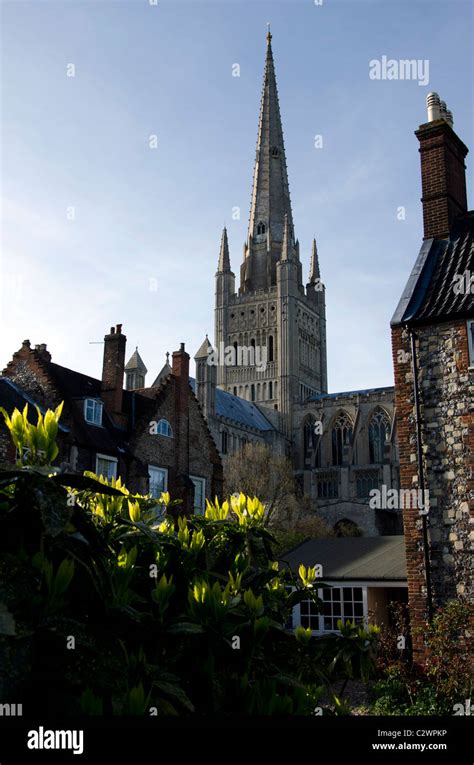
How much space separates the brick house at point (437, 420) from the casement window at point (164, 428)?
13.9m

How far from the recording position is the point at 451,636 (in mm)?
14930

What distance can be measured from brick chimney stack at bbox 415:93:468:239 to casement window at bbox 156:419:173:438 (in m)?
14.1

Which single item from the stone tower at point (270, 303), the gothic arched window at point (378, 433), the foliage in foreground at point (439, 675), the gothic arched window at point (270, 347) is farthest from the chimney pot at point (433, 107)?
the gothic arched window at point (270, 347)

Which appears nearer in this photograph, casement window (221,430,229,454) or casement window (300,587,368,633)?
casement window (300,587,368,633)

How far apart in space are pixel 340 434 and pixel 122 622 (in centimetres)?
9542

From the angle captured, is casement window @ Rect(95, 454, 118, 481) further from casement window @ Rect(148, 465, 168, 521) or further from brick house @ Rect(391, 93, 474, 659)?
brick house @ Rect(391, 93, 474, 659)

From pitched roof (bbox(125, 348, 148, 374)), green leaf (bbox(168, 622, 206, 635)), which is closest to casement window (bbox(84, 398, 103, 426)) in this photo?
green leaf (bbox(168, 622, 206, 635))

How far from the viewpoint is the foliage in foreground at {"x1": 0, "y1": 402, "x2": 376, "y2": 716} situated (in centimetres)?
358

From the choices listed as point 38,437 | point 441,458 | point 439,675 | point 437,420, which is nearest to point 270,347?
point 437,420

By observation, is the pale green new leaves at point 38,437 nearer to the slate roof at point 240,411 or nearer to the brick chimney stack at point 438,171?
the brick chimney stack at point 438,171

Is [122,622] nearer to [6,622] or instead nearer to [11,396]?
[6,622]

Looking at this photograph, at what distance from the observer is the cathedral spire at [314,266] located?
123 meters

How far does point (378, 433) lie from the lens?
94.9 m

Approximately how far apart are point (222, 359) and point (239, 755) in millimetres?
111098
